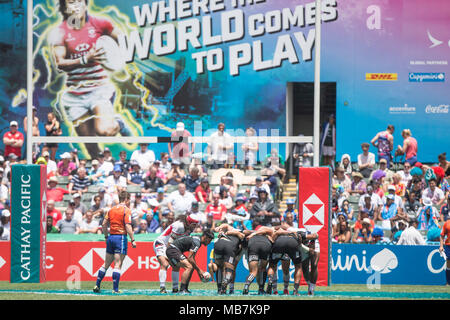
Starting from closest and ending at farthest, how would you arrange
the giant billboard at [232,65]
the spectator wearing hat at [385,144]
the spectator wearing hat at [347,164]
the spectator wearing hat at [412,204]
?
1. the spectator wearing hat at [412,204]
2. the spectator wearing hat at [347,164]
3. the spectator wearing hat at [385,144]
4. the giant billboard at [232,65]

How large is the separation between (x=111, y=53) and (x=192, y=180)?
5.05 meters

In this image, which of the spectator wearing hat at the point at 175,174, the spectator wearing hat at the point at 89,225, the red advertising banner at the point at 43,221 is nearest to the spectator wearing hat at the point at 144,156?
the spectator wearing hat at the point at 175,174

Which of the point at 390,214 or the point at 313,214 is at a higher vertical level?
the point at 313,214

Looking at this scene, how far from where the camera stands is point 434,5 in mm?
23625

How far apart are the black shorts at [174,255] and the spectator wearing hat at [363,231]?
5.08m

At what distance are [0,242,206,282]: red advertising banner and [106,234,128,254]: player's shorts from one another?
3121mm

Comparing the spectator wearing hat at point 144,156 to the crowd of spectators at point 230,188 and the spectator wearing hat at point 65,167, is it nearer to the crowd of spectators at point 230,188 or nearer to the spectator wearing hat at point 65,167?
the crowd of spectators at point 230,188

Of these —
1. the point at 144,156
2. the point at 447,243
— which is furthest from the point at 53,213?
the point at 447,243

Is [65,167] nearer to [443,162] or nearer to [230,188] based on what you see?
[230,188]

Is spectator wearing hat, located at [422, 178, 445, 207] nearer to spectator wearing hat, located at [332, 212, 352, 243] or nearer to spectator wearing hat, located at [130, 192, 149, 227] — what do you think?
spectator wearing hat, located at [332, 212, 352, 243]

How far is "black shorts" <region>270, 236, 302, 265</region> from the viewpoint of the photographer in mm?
15148

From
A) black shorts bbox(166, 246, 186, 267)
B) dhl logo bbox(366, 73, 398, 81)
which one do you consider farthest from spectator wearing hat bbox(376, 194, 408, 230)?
black shorts bbox(166, 246, 186, 267)

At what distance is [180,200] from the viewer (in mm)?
20391

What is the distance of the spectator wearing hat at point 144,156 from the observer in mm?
22453
